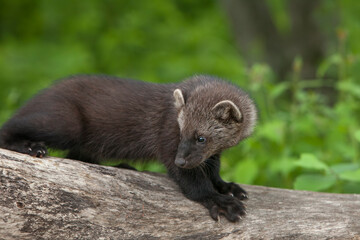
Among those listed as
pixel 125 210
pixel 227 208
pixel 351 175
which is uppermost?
pixel 351 175

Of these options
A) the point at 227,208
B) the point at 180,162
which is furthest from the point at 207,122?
the point at 227,208

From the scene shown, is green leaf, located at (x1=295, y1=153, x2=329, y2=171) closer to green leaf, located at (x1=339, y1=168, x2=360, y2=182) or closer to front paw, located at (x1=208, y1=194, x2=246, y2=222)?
green leaf, located at (x1=339, y1=168, x2=360, y2=182)

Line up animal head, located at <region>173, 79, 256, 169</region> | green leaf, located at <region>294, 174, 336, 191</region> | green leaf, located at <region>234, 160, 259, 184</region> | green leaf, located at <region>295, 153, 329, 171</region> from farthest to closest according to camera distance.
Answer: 1. green leaf, located at <region>234, 160, 259, 184</region>
2. green leaf, located at <region>294, 174, 336, 191</region>
3. green leaf, located at <region>295, 153, 329, 171</region>
4. animal head, located at <region>173, 79, 256, 169</region>

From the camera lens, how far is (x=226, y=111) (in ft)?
15.4

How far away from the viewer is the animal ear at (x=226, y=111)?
15.2 feet

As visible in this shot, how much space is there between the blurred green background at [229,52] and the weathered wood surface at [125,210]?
1.85m

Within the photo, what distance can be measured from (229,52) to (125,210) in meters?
11.6

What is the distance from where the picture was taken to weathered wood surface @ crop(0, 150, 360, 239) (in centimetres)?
363

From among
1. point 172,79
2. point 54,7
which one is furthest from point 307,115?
point 54,7

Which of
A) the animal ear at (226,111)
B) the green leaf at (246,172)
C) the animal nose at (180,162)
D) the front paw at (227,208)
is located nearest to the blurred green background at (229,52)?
the green leaf at (246,172)

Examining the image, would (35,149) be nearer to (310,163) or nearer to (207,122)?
(207,122)

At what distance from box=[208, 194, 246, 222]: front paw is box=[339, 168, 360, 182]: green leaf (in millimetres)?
1135

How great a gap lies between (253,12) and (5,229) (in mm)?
9311

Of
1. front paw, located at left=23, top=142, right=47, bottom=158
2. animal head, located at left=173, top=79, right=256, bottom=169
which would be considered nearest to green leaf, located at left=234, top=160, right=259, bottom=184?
animal head, located at left=173, top=79, right=256, bottom=169
